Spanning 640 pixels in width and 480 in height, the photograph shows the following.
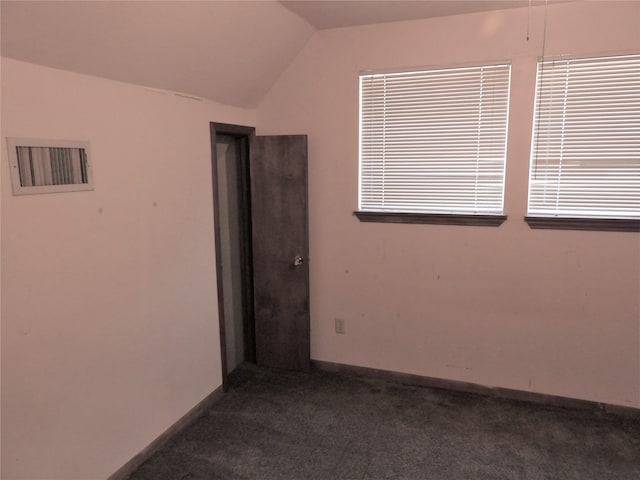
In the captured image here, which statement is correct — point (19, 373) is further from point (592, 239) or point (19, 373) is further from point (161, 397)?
point (592, 239)

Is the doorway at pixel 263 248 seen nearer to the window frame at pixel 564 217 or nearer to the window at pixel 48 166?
the window at pixel 48 166

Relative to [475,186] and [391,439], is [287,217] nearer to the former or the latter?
[475,186]

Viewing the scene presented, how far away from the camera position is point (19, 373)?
1.85 metres

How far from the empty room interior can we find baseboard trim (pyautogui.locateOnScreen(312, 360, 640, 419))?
2cm

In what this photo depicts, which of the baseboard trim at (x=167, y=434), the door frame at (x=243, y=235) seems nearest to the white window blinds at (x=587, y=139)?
the door frame at (x=243, y=235)

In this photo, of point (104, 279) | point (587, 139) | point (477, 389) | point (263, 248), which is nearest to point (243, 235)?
point (263, 248)

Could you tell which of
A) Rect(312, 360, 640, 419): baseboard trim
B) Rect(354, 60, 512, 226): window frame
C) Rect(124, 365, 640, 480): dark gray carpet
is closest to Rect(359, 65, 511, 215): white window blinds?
Rect(354, 60, 512, 226): window frame

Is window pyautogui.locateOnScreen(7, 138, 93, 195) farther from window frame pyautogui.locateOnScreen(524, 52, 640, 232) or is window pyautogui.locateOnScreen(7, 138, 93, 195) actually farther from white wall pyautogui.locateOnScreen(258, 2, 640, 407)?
window frame pyautogui.locateOnScreen(524, 52, 640, 232)

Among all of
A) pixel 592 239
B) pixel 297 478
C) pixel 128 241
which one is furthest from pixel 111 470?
pixel 592 239

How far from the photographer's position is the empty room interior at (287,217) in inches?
76.0

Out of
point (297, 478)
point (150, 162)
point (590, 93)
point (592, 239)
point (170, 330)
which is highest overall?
point (590, 93)

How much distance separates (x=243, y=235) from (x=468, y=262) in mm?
1773

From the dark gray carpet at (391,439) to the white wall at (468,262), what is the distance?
273 millimetres

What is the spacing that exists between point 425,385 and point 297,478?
135cm
